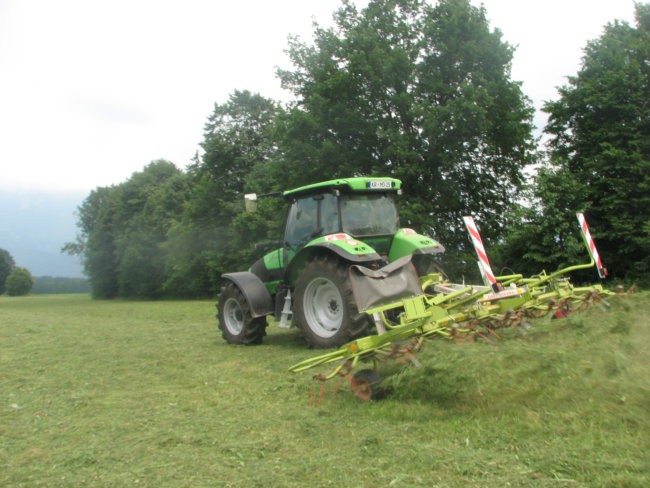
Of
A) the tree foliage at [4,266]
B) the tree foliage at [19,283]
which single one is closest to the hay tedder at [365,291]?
the tree foliage at [19,283]

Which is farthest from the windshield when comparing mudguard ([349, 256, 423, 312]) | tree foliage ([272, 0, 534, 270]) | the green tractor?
tree foliage ([272, 0, 534, 270])

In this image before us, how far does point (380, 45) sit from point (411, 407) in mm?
16869

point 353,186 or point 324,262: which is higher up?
point 353,186

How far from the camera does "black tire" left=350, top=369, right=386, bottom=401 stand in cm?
456

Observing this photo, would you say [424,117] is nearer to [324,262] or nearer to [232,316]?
[232,316]

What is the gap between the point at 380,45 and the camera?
1922cm

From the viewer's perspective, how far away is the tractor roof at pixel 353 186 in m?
7.71

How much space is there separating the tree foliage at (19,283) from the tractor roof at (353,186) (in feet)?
231

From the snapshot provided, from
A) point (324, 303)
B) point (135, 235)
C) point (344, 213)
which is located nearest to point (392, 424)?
→ point (324, 303)

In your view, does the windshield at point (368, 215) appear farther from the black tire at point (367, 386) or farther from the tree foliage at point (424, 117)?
the tree foliage at point (424, 117)

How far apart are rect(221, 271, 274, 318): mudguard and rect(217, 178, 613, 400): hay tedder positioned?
2cm

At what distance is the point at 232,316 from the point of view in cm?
895

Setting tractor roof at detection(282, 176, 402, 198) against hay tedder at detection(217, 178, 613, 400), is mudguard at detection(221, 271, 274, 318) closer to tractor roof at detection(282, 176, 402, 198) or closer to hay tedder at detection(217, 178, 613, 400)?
hay tedder at detection(217, 178, 613, 400)

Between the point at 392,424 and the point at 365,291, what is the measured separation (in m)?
2.67
